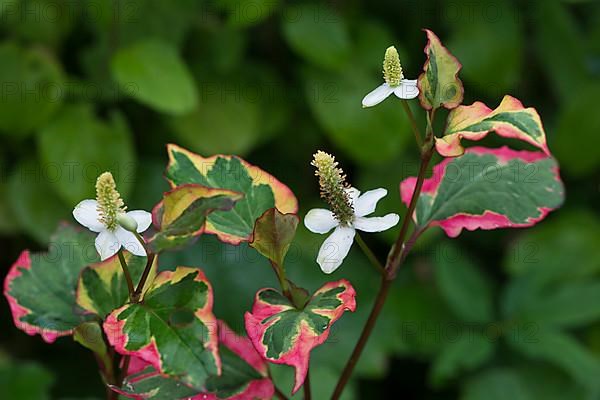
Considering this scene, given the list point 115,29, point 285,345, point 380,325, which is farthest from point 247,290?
point 285,345

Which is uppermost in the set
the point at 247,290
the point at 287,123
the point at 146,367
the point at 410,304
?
the point at 146,367

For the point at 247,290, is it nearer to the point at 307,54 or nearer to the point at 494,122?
the point at 307,54

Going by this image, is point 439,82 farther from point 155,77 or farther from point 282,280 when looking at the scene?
point 155,77

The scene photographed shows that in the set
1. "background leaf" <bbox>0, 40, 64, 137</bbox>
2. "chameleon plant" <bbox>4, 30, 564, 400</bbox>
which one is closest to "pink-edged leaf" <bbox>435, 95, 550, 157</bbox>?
"chameleon plant" <bbox>4, 30, 564, 400</bbox>

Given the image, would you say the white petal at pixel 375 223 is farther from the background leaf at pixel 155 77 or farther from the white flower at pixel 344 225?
the background leaf at pixel 155 77

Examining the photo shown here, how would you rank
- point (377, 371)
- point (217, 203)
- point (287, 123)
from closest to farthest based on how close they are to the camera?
point (217, 203)
point (377, 371)
point (287, 123)

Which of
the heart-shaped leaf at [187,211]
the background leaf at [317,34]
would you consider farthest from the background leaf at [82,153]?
the heart-shaped leaf at [187,211]

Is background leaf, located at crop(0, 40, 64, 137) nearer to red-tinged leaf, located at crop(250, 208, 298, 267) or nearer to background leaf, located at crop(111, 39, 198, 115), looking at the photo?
background leaf, located at crop(111, 39, 198, 115)
